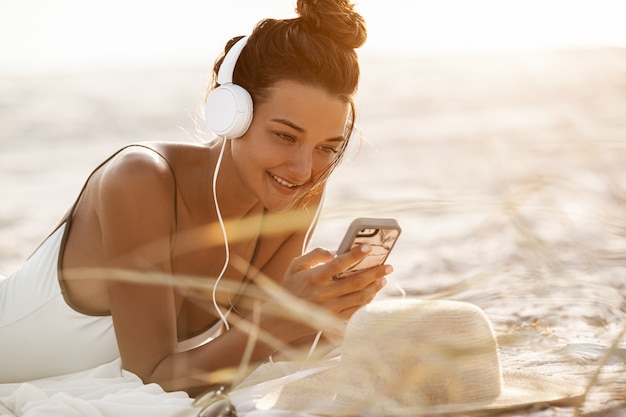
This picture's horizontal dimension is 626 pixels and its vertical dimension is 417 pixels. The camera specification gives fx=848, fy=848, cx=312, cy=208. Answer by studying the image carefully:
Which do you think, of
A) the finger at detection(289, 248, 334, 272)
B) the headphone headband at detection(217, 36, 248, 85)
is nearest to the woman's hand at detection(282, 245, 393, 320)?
the finger at detection(289, 248, 334, 272)

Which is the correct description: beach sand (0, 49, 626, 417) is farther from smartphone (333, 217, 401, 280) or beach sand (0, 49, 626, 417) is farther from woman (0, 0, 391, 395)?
woman (0, 0, 391, 395)

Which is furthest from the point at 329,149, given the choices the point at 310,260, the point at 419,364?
the point at 419,364

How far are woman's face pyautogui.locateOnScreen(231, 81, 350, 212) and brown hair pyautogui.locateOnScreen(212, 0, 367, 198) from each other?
0.03 m

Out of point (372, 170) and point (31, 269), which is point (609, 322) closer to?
point (31, 269)

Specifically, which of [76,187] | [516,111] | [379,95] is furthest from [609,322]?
[379,95]

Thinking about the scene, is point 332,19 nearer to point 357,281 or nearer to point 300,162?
point 300,162

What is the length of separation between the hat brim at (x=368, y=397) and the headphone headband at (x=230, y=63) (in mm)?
908

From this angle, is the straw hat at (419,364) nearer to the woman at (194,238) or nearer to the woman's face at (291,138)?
the woman at (194,238)

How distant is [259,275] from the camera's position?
2932 mm

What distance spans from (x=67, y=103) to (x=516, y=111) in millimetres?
6903

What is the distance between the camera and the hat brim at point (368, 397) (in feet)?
5.73

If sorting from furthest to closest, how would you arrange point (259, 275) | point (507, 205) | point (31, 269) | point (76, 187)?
point (76, 187) → point (259, 275) → point (31, 269) → point (507, 205)

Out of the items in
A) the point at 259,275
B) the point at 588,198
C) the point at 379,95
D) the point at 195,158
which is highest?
the point at 588,198

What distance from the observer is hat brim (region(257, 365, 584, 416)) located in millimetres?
1747
